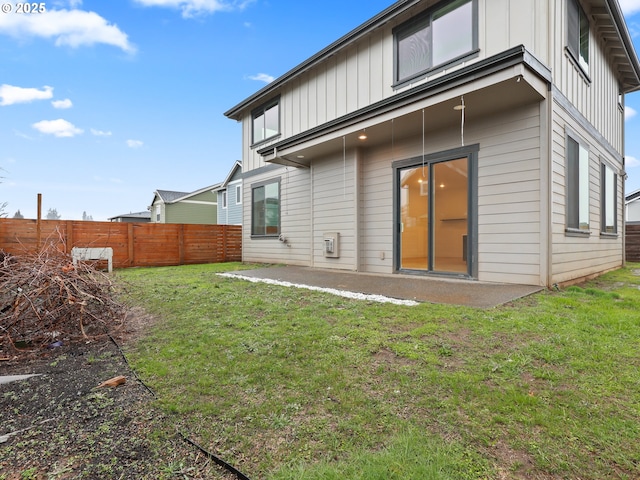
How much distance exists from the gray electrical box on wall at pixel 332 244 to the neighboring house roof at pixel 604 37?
4122 mm

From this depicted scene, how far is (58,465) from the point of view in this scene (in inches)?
52.2

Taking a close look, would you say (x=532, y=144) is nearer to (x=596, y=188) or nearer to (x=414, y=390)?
(x=596, y=188)

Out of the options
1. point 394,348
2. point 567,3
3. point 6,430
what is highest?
point 567,3

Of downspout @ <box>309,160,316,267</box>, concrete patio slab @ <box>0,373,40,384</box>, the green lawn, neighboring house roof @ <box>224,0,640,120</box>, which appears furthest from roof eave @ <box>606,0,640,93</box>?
concrete patio slab @ <box>0,373,40,384</box>

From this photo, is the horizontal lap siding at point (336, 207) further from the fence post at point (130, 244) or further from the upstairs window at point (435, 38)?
the fence post at point (130, 244)

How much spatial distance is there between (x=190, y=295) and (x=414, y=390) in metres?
3.74

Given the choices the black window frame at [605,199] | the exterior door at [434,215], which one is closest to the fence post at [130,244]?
the exterior door at [434,215]

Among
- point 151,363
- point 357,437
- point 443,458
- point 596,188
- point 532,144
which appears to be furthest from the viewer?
point 596,188

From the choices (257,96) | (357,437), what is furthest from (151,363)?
(257,96)

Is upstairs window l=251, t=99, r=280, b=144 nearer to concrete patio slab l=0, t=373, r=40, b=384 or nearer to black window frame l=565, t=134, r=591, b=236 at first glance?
black window frame l=565, t=134, r=591, b=236

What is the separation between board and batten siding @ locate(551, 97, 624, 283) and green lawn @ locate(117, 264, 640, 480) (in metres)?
1.68

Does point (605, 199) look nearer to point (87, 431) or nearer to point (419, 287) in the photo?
point (419, 287)

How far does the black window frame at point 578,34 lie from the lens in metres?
5.34

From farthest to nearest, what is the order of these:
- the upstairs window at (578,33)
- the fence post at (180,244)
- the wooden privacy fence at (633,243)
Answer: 1. the fence post at (180,244)
2. the wooden privacy fence at (633,243)
3. the upstairs window at (578,33)
